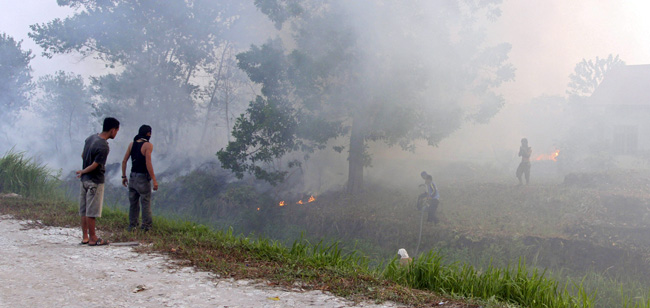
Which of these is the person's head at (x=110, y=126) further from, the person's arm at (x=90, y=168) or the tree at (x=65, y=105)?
the tree at (x=65, y=105)

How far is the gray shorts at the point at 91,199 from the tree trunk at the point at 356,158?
423 inches

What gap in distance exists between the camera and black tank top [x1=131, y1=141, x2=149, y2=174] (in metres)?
6.61

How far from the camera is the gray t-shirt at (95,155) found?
18.8 feet

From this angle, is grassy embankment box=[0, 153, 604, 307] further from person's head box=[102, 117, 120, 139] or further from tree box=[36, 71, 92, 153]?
tree box=[36, 71, 92, 153]

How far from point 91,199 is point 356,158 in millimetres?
11253

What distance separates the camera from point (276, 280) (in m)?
4.44

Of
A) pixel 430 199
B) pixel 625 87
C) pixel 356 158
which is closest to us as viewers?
pixel 430 199

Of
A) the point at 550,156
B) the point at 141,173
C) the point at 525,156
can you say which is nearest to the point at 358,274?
the point at 141,173

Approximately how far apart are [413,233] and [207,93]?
1607cm

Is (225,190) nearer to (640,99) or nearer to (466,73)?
(466,73)

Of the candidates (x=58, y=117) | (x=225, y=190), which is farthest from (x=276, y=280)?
(x=58, y=117)

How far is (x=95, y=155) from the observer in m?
5.74

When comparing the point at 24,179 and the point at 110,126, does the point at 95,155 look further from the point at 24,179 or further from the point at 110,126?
the point at 24,179

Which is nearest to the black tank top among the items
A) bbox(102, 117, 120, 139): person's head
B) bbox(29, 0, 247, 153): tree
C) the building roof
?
bbox(102, 117, 120, 139): person's head
